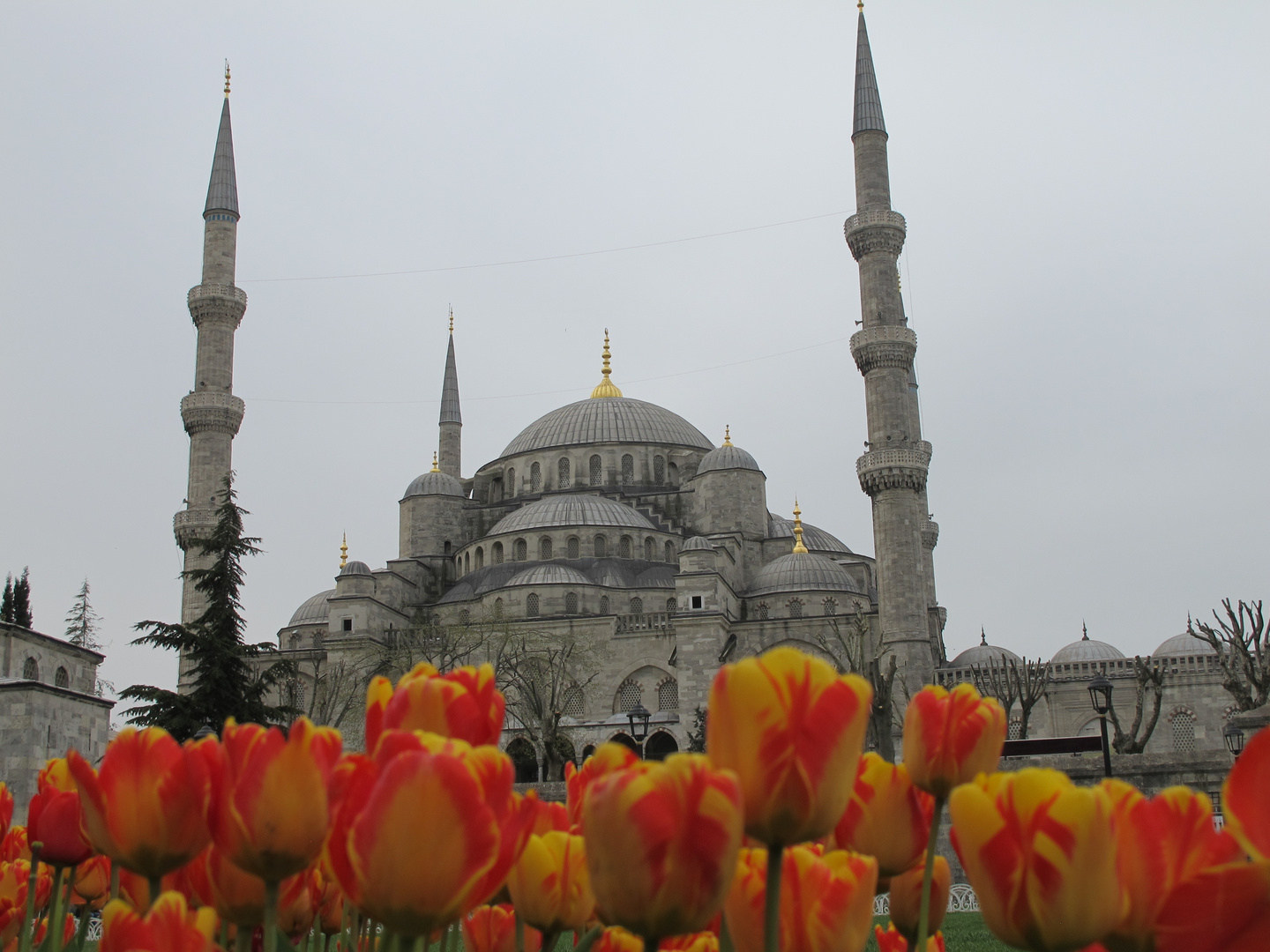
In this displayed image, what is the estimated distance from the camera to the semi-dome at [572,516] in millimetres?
37250

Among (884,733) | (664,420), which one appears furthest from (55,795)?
(664,420)

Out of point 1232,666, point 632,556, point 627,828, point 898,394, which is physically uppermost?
point 898,394

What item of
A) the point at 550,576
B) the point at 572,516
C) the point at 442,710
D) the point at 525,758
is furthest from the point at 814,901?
the point at 572,516

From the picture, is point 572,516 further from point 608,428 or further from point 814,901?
point 814,901

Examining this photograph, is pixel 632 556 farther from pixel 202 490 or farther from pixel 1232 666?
pixel 1232 666

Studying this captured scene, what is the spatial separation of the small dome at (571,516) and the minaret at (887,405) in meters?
9.67

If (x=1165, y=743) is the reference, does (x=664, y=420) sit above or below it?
above

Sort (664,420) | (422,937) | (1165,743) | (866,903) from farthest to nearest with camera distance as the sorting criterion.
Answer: (664,420)
(1165,743)
(866,903)
(422,937)

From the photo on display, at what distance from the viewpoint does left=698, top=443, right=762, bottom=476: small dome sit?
3850 centimetres

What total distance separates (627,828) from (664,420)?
43.5 metres

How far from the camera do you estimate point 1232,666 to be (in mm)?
21969

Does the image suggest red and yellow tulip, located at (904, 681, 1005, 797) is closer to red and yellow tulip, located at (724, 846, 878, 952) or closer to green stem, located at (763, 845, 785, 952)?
red and yellow tulip, located at (724, 846, 878, 952)

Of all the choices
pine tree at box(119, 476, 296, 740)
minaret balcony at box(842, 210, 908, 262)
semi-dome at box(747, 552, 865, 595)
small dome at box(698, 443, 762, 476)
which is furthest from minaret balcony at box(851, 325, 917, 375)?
pine tree at box(119, 476, 296, 740)

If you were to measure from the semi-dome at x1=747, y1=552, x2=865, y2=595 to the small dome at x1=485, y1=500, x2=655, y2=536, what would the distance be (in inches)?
176
